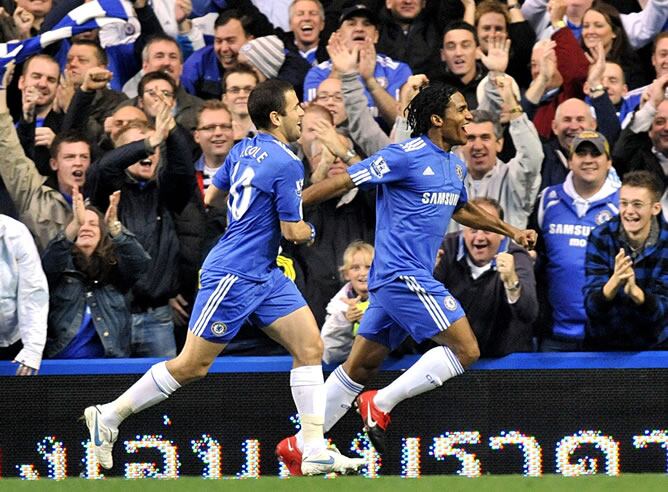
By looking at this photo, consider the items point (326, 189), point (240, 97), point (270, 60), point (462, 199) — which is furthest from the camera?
point (270, 60)

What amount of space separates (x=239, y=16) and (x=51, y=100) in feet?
5.36

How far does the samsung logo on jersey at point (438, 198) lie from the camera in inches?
282

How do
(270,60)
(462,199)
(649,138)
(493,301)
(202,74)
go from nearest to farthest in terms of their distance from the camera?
(462,199)
(493,301)
(649,138)
(270,60)
(202,74)

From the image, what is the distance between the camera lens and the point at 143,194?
8.52 m

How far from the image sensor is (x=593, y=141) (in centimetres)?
847

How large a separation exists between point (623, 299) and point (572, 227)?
911mm

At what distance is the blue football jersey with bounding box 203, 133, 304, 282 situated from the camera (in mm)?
6652

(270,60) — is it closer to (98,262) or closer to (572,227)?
(98,262)

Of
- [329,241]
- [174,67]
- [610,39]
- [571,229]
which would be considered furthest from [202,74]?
[571,229]

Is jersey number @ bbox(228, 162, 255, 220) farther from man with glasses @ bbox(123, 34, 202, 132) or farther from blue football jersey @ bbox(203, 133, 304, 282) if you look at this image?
man with glasses @ bbox(123, 34, 202, 132)

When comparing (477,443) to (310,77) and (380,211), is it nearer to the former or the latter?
(380,211)

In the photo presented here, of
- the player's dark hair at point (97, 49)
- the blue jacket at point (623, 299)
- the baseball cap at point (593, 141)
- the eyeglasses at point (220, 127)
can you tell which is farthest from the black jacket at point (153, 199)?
the blue jacket at point (623, 299)

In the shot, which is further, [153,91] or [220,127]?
[153,91]

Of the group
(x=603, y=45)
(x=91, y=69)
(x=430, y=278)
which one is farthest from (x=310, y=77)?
(x=430, y=278)
